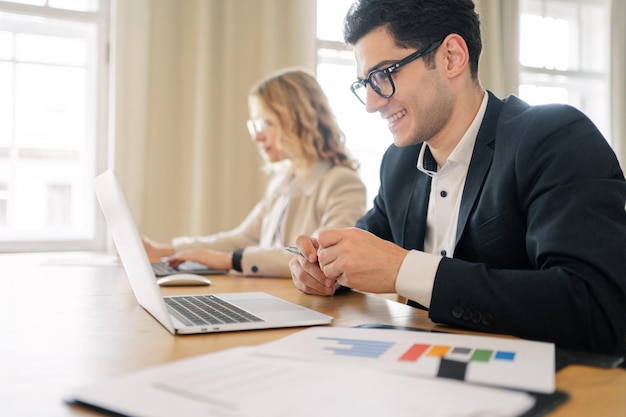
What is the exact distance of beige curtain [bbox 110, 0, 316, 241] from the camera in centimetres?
339

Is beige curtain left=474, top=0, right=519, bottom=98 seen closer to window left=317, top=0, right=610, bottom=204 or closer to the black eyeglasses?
window left=317, top=0, right=610, bottom=204

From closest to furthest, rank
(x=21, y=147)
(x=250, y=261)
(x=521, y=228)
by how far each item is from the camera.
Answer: (x=521, y=228) → (x=250, y=261) → (x=21, y=147)

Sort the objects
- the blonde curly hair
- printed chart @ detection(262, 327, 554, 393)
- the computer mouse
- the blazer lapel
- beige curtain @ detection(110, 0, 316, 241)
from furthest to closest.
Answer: beige curtain @ detection(110, 0, 316, 241)
the blonde curly hair
the computer mouse
the blazer lapel
printed chart @ detection(262, 327, 554, 393)

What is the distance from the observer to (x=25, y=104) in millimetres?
3447

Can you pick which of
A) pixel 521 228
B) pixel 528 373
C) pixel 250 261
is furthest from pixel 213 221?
pixel 528 373

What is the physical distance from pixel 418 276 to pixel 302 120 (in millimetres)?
1658

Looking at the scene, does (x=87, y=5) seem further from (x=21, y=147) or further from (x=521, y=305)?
(x=521, y=305)

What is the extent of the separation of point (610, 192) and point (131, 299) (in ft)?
3.14

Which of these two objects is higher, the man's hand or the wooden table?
the man's hand

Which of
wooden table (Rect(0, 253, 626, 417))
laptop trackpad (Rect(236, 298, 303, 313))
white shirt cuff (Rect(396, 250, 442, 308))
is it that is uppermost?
white shirt cuff (Rect(396, 250, 442, 308))

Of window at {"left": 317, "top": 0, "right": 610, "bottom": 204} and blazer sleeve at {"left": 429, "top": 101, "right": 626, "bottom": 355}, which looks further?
window at {"left": 317, "top": 0, "right": 610, "bottom": 204}

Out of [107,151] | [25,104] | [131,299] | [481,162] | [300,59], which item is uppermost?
[300,59]

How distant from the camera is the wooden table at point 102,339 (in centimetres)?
67

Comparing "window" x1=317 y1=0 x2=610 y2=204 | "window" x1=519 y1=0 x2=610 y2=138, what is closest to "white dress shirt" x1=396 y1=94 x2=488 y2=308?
"window" x1=317 y1=0 x2=610 y2=204
